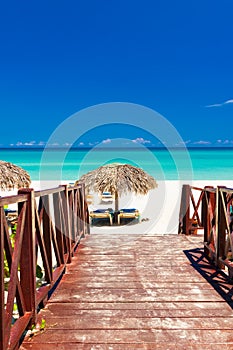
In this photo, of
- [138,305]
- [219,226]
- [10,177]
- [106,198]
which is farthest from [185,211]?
[106,198]

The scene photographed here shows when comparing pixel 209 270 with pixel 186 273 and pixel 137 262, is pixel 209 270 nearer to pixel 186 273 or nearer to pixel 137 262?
pixel 186 273

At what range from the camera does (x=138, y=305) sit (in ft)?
8.81

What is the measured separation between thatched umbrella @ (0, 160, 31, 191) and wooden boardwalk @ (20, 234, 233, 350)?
4537 millimetres

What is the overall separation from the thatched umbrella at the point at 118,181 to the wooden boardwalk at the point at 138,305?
4.95 metres

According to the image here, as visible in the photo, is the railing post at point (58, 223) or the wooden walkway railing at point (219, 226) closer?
the wooden walkway railing at point (219, 226)

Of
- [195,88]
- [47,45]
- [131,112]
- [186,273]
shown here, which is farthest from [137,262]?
[195,88]

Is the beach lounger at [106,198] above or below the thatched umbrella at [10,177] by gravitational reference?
below

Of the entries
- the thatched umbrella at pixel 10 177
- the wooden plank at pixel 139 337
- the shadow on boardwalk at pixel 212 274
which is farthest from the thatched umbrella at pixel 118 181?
the wooden plank at pixel 139 337

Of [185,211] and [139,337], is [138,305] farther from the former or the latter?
[185,211]

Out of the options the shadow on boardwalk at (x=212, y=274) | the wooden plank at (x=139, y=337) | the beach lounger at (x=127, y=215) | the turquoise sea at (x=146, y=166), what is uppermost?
the turquoise sea at (x=146, y=166)

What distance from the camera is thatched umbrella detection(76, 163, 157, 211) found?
9.34m

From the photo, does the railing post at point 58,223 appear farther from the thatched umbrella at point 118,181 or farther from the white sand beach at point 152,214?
the thatched umbrella at point 118,181

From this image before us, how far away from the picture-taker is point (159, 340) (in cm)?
212

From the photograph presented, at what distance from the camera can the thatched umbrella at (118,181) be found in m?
9.34
